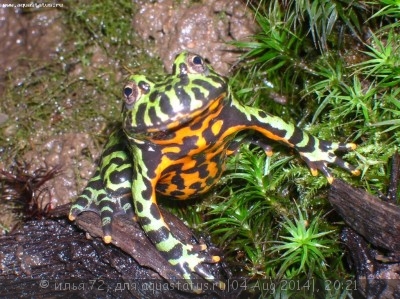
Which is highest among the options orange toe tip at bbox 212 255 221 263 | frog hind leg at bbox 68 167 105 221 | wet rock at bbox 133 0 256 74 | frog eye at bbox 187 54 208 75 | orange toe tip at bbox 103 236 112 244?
frog eye at bbox 187 54 208 75

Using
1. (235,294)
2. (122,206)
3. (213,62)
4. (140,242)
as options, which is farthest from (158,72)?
(235,294)

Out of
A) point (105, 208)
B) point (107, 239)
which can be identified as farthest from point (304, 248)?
point (105, 208)

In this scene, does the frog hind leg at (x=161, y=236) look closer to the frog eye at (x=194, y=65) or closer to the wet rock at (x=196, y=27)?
the frog eye at (x=194, y=65)

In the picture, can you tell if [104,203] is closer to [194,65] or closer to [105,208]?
[105,208]

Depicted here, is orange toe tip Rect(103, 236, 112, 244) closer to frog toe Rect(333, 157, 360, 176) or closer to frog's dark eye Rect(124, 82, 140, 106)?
frog's dark eye Rect(124, 82, 140, 106)

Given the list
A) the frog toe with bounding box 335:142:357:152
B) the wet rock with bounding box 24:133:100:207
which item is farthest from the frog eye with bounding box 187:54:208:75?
the wet rock with bounding box 24:133:100:207

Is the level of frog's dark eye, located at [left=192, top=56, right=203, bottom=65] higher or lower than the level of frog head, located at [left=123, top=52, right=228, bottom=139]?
higher
